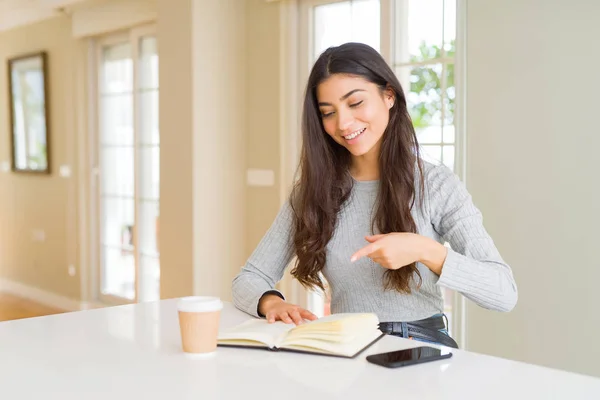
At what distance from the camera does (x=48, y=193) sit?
5875 mm

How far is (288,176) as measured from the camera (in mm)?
3803

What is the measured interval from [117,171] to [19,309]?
1424mm

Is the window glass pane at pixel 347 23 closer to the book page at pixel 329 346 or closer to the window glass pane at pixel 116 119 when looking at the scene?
the window glass pane at pixel 116 119

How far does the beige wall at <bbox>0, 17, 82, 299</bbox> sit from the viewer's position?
5.55 m

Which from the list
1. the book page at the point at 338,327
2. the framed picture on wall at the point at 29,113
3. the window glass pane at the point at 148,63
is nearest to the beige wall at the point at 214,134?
the window glass pane at the point at 148,63

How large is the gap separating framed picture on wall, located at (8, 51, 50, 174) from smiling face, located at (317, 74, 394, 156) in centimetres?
443

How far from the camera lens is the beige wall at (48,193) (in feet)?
18.2

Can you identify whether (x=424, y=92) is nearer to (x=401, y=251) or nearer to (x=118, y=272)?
(x=401, y=251)

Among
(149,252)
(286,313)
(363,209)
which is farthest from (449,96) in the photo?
(149,252)

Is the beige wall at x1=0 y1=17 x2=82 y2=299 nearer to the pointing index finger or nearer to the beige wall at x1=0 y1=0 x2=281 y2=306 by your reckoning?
the beige wall at x1=0 y1=0 x2=281 y2=306

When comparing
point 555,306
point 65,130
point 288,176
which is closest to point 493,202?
point 555,306

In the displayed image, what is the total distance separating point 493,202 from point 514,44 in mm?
597

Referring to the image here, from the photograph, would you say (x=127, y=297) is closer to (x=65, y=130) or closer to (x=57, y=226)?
(x=57, y=226)

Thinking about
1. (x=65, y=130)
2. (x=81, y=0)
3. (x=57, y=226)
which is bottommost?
(x=57, y=226)
